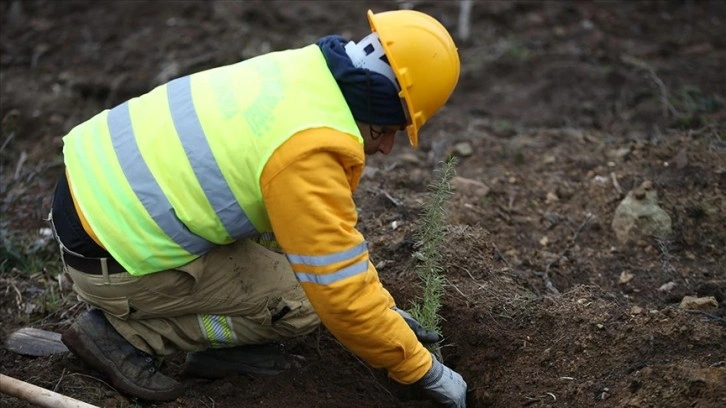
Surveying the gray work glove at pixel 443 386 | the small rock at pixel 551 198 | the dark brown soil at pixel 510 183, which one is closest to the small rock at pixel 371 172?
the dark brown soil at pixel 510 183

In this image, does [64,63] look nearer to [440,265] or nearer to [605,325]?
[440,265]

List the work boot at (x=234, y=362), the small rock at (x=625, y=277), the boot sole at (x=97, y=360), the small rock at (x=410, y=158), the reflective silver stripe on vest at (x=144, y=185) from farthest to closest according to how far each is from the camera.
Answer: the small rock at (x=410, y=158) → the small rock at (x=625, y=277) → the work boot at (x=234, y=362) → the boot sole at (x=97, y=360) → the reflective silver stripe on vest at (x=144, y=185)

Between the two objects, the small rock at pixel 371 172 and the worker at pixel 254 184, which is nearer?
the worker at pixel 254 184

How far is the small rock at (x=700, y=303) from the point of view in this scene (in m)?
3.48

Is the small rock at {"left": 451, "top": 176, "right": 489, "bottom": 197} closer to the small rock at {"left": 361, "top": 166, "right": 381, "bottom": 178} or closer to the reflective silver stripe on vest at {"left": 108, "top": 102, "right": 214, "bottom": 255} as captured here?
the small rock at {"left": 361, "top": 166, "right": 381, "bottom": 178}

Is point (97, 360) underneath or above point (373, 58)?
underneath

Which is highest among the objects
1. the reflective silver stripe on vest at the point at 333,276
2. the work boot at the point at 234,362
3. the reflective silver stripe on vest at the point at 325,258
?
the reflective silver stripe on vest at the point at 325,258

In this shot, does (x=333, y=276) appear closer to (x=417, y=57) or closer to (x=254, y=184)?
(x=254, y=184)

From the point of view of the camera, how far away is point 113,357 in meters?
3.22

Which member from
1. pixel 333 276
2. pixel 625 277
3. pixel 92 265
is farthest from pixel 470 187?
pixel 92 265

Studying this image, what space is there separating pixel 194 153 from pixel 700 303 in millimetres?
2058

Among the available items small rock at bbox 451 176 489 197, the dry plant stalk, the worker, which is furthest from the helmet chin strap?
small rock at bbox 451 176 489 197

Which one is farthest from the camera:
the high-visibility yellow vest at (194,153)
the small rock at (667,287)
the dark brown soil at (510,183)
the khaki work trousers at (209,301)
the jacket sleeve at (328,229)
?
the small rock at (667,287)

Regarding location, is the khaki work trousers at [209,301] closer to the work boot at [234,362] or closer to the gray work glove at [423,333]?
the work boot at [234,362]
